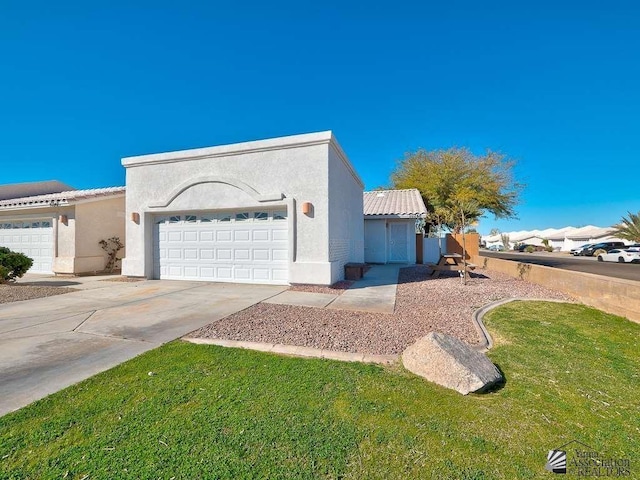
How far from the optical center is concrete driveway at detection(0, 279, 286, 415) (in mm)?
3469

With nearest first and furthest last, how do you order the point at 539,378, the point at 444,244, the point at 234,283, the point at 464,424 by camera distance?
the point at 464,424, the point at 539,378, the point at 234,283, the point at 444,244

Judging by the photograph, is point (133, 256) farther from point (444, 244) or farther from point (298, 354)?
point (444, 244)

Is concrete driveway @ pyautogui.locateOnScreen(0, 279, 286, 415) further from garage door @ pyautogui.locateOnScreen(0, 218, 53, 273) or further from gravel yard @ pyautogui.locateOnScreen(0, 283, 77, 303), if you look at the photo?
garage door @ pyautogui.locateOnScreen(0, 218, 53, 273)

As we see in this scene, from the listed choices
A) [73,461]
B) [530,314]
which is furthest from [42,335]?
[530,314]

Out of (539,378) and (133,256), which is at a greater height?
(133,256)

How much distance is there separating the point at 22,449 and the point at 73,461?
1.61ft

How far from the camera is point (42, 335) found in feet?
16.0

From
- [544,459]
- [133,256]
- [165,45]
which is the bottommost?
→ [544,459]

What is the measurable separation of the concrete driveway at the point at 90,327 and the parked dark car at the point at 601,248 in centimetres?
4116

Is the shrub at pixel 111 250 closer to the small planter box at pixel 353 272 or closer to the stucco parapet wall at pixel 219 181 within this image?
the stucco parapet wall at pixel 219 181

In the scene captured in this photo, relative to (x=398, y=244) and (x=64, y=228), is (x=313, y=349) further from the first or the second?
(x=398, y=244)

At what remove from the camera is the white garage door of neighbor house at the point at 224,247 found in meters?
10.1

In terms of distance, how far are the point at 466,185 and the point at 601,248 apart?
25.0 meters

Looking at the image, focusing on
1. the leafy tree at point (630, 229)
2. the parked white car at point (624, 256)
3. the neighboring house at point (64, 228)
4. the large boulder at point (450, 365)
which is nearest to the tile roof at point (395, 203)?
the neighboring house at point (64, 228)
